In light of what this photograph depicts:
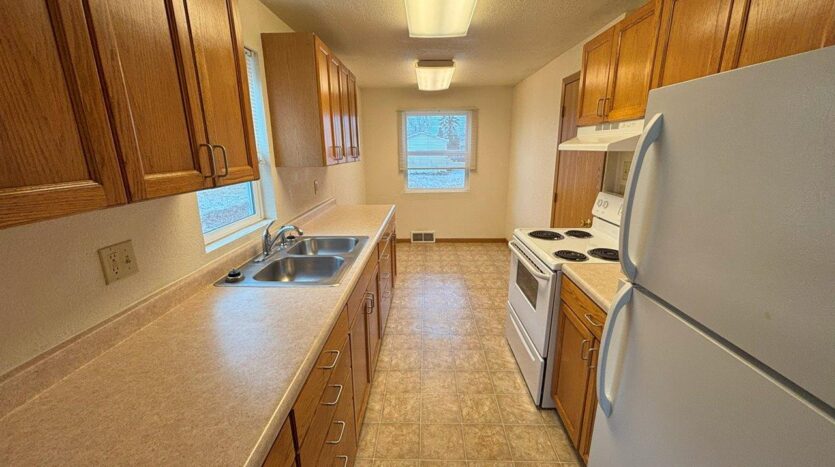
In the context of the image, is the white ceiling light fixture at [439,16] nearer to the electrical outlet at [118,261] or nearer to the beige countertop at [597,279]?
the beige countertop at [597,279]

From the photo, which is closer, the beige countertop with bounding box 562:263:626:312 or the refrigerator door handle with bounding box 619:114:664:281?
the refrigerator door handle with bounding box 619:114:664:281

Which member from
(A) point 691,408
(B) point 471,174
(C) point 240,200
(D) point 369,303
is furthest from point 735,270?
(B) point 471,174

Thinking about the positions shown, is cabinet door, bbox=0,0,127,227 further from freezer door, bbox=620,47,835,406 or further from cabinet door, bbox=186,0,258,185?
freezer door, bbox=620,47,835,406

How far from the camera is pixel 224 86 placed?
3.74ft

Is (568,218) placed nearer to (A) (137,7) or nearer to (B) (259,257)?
(B) (259,257)

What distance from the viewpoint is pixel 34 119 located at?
56 centimetres

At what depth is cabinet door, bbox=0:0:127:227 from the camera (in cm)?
53

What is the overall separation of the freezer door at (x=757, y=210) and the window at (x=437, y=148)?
4.28m

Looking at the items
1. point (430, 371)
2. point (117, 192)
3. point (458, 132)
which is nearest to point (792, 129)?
point (117, 192)

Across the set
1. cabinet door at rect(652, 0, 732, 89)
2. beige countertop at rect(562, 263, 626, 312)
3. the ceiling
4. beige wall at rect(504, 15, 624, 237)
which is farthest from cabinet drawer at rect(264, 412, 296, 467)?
beige wall at rect(504, 15, 624, 237)

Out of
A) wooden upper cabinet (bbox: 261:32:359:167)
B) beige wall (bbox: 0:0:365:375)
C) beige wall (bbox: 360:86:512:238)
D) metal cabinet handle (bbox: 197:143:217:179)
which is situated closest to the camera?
beige wall (bbox: 0:0:365:375)

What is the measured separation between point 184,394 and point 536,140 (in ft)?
13.1

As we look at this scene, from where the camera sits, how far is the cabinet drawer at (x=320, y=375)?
2.96 ft

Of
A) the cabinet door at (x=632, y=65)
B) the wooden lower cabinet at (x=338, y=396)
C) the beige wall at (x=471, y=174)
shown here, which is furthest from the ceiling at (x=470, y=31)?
the wooden lower cabinet at (x=338, y=396)
